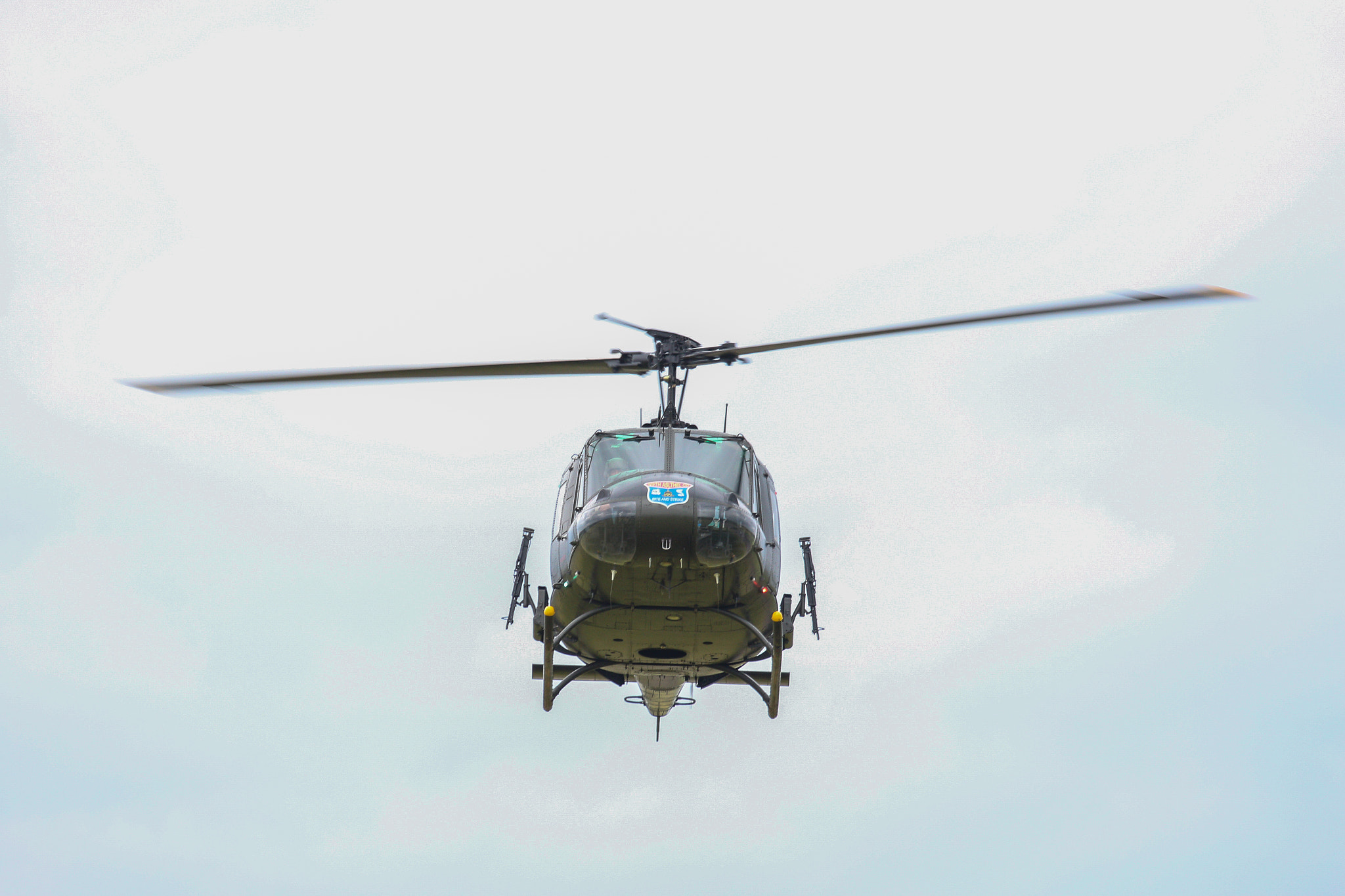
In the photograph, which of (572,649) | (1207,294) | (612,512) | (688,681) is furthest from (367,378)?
(1207,294)

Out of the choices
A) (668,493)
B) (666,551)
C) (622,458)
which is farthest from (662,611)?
(622,458)

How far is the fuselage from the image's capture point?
15.4 meters

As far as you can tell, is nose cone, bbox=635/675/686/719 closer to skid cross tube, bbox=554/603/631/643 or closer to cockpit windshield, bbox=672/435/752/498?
skid cross tube, bbox=554/603/631/643

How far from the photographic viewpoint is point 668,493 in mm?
15523

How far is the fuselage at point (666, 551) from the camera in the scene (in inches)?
608

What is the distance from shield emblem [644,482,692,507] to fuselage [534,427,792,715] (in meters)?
0.01

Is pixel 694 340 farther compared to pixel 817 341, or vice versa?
pixel 694 340

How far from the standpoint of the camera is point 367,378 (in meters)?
15.4

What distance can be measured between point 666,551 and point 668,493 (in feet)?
2.19

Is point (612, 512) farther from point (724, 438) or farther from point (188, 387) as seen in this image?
point (188, 387)

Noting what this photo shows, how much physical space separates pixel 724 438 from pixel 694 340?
1.99m

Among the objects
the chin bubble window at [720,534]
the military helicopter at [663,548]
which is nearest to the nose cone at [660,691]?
the military helicopter at [663,548]

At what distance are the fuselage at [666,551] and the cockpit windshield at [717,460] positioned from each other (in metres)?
0.02

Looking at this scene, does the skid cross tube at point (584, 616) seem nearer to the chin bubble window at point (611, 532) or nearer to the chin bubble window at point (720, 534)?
the chin bubble window at point (611, 532)
